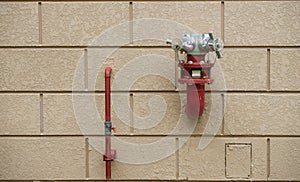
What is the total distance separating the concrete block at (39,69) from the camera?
3.68m

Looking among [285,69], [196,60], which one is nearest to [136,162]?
[196,60]

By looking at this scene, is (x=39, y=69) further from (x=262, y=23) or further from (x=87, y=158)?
(x=262, y=23)

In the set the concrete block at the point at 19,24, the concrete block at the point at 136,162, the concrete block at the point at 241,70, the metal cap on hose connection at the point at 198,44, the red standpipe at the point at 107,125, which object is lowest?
the concrete block at the point at 136,162

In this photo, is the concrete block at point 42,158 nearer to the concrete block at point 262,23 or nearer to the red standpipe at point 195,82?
the red standpipe at point 195,82

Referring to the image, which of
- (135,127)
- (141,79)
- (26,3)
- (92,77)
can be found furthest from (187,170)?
(26,3)

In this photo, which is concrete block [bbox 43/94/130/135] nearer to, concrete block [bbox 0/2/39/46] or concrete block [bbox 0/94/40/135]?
concrete block [bbox 0/94/40/135]

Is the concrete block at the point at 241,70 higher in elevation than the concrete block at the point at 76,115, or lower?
higher

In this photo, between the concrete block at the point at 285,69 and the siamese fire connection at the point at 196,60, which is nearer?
the siamese fire connection at the point at 196,60

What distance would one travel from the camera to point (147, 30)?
365cm

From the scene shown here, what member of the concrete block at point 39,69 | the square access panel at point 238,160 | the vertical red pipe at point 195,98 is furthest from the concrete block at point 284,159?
the concrete block at point 39,69

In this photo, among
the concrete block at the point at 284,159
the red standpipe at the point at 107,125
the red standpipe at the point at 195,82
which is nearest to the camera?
the red standpipe at the point at 195,82

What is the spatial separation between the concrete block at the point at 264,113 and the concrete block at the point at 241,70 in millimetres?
80

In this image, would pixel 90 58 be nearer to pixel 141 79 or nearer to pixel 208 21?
pixel 141 79

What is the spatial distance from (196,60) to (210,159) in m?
0.78
